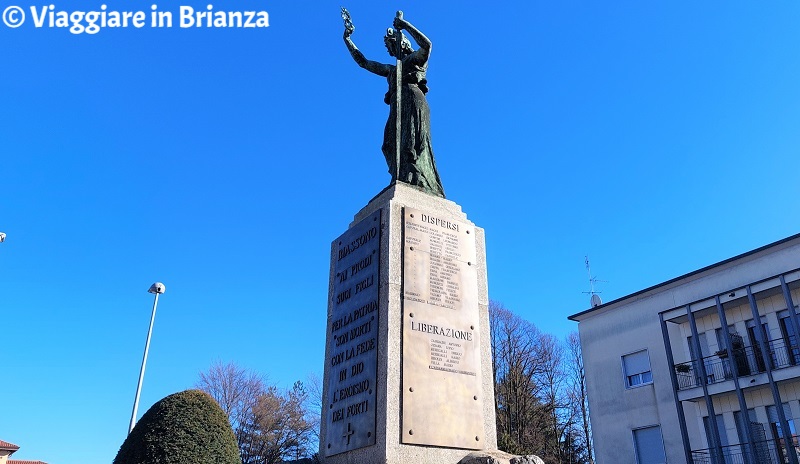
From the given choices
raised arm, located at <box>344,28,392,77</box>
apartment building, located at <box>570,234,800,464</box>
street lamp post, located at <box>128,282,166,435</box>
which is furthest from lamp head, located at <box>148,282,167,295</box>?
apartment building, located at <box>570,234,800,464</box>

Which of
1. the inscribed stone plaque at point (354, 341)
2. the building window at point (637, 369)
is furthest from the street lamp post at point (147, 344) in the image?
the building window at point (637, 369)

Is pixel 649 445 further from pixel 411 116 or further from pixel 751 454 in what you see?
pixel 411 116

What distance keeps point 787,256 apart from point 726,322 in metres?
3.11

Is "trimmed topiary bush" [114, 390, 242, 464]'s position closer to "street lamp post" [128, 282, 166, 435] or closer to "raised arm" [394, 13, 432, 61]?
"raised arm" [394, 13, 432, 61]

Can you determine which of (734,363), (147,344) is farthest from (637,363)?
(147,344)

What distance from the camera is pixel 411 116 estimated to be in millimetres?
8617

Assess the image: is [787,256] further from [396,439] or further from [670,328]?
[396,439]

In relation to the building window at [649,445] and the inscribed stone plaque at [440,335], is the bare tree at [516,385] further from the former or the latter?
the inscribed stone plaque at [440,335]

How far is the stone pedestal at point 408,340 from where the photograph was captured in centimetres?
630

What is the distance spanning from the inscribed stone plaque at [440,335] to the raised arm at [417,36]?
2581 mm

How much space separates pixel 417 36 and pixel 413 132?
1.36 metres

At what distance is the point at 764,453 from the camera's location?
20.9 m

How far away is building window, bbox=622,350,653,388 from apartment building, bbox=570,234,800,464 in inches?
1.6

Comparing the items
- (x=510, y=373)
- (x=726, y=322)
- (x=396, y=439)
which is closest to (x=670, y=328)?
(x=726, y=322)
